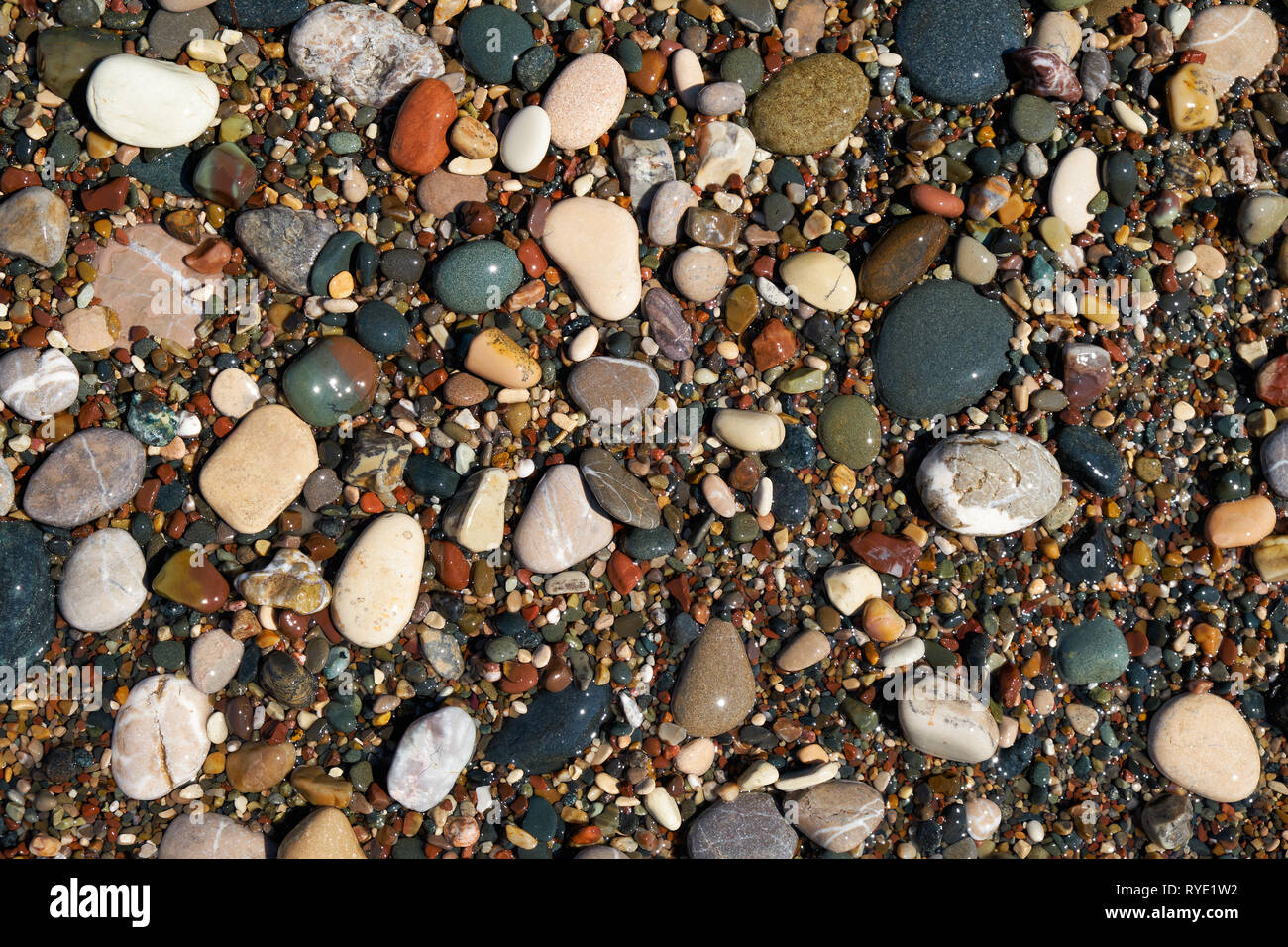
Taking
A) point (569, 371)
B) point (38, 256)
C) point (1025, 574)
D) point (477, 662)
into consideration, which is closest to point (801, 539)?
point (1025, 574)

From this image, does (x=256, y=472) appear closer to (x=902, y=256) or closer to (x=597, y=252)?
(x=597, y=252)

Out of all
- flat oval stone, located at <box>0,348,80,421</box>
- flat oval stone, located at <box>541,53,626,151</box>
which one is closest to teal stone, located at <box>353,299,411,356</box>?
flat oval stone, located at <box>541,53,626,151</box>

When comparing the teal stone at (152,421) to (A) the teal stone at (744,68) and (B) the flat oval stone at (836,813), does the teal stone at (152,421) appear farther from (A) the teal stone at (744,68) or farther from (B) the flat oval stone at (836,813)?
(B) the flat oval stone at (836,813)

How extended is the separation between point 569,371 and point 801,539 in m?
0.99

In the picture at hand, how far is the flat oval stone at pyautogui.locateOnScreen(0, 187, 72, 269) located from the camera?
114 inches

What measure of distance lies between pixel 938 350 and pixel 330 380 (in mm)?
2050

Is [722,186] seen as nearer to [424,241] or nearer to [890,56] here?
[890,56]

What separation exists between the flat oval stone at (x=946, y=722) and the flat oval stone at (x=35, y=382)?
2.98 m

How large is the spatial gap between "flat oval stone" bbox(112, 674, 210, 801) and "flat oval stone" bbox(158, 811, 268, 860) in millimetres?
130

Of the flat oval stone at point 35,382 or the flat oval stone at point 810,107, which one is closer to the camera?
the flat oval stone at point 35,382

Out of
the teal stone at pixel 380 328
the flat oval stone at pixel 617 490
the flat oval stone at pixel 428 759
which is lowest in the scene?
the flat oval stone at pixel 428 759

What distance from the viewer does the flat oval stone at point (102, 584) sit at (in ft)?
9.27

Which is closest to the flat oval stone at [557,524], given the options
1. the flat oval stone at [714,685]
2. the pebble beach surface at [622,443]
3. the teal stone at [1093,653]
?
the pebble beach surface at [622,443]
